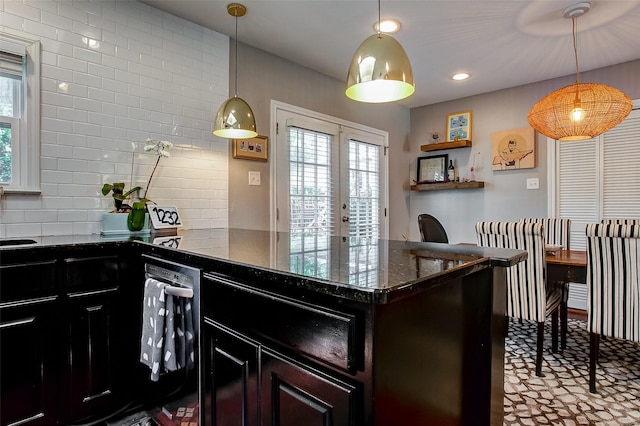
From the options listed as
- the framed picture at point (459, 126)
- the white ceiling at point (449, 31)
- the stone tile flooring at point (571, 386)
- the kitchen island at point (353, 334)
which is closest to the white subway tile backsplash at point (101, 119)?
the white ceiling at point (449, 31)

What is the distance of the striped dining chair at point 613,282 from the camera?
1965 millimetres

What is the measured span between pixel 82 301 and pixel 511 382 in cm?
251

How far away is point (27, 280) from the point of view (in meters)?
1.54

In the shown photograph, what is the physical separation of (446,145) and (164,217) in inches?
140

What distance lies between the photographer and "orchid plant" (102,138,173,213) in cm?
222

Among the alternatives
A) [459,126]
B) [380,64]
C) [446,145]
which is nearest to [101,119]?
[380,64]

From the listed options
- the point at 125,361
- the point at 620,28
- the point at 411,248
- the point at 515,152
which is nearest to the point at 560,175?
the point at 515,152

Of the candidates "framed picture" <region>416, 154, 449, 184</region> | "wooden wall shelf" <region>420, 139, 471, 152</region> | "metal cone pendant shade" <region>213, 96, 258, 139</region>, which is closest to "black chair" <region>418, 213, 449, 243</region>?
"framed picture" <region>416, 154, 449, 184</region>

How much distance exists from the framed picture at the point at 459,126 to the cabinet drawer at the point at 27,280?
436cm

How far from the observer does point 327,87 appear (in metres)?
3.80

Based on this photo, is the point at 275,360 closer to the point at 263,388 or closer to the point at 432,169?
the point at 263,388

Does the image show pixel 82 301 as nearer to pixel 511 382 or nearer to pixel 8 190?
pixel 8 190

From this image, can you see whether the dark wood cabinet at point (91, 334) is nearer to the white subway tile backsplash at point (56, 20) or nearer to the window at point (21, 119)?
the window at point (21, 119)

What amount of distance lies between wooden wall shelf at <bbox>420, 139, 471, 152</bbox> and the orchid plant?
11.1ft
